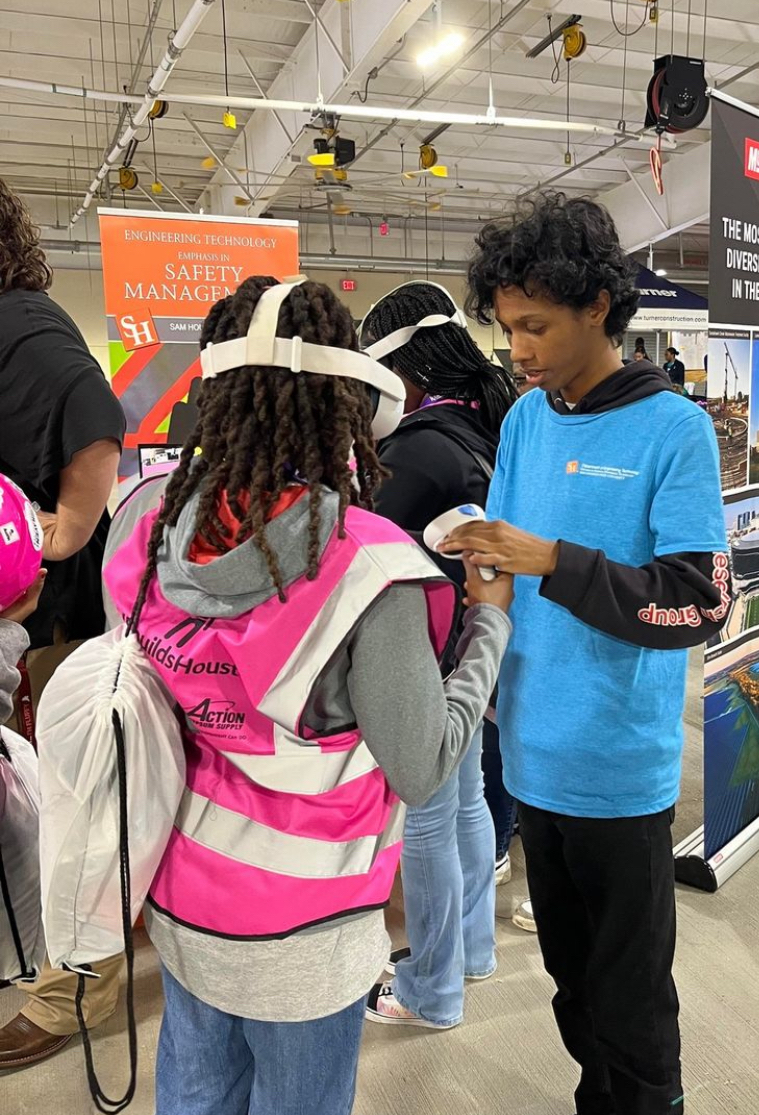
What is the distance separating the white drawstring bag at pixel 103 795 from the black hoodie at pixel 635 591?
555 mm

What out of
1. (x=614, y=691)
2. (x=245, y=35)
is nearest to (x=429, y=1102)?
(x=614, y=691)

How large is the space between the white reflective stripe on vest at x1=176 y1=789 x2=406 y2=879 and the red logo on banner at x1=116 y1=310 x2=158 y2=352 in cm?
303

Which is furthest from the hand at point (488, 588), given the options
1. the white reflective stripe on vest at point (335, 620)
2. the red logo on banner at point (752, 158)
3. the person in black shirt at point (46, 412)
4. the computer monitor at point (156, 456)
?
the computer monitor at point (156, 456)

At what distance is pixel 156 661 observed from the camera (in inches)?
40.2

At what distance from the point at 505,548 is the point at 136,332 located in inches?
118

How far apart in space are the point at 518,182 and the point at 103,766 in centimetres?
1295

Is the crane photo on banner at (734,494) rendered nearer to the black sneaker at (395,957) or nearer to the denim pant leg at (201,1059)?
the black sneaker at (395,957)

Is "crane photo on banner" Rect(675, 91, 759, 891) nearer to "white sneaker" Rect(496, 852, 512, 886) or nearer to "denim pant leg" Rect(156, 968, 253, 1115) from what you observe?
"white sneaker" Rect(496, 852, 512, 886)

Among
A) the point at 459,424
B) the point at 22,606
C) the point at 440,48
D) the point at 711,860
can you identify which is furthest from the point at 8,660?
the point at 440,48

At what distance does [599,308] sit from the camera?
129cm

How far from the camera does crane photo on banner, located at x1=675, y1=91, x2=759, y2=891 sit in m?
2.30

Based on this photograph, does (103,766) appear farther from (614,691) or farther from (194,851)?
(614,691)

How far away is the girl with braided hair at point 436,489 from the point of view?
174 centimetres

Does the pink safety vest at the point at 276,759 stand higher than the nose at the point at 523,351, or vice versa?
the nose at the point at 523,351
